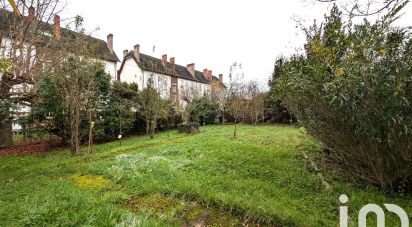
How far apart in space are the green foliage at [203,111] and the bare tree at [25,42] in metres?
11.4

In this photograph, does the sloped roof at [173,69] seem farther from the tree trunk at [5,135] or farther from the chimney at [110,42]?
the tree trunk at [5,135]

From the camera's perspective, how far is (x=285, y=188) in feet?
16.1

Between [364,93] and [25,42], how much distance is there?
1125cm

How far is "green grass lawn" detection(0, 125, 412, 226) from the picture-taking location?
141 inches

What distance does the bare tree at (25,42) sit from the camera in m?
8.78

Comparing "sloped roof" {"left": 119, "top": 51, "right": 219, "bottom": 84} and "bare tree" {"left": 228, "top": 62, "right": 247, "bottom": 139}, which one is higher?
"sloped roof" {"left": 119, "top": 51, "right": 219, "bottom": 84}

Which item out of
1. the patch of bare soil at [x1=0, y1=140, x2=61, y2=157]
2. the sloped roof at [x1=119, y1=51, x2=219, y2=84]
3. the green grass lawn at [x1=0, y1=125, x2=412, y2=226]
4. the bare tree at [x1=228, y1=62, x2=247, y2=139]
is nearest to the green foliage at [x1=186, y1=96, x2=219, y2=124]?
the bare tree at [x1=228, y1=62, x2=247, y2=139]

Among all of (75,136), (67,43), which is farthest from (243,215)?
(67,43)

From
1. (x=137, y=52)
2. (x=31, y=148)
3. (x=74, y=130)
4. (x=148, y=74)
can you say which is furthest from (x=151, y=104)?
(x=137, y=52)

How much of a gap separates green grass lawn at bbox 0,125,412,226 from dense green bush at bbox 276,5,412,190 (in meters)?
0.68

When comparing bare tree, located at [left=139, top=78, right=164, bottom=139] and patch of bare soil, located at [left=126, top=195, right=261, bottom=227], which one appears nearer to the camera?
patch of bare soil, located at [left=126, top=195, right=261, bottom=227]

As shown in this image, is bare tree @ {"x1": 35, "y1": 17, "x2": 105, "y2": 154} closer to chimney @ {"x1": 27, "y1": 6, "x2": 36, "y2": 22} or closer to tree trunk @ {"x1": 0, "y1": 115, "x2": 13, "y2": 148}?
chimney @ {"x1": 27, "y1": 6, "x2": 36, "y2": 22}

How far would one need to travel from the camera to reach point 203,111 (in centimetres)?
2105

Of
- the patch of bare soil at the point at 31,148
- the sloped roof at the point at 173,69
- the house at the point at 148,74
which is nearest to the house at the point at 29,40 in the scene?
the patch of bare soil at the point at 31,148
